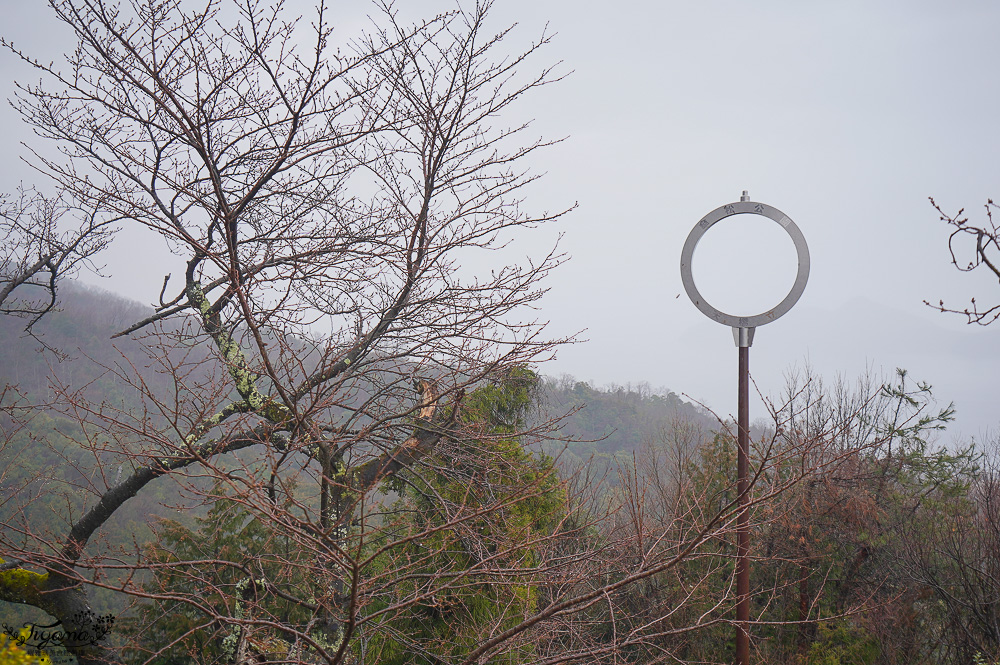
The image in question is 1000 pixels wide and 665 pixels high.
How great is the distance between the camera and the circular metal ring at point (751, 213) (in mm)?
4012

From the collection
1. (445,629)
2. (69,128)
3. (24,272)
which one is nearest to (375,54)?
(69,128)

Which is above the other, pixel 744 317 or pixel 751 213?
pixel 751 213

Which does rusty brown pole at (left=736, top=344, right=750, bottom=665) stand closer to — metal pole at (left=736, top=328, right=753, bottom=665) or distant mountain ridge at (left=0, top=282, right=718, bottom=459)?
metal pole at (left=736, top=328, right=753, bottom=665)

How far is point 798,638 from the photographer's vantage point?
9547 mm

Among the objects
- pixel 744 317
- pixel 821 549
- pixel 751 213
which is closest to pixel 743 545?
pixel 744 317

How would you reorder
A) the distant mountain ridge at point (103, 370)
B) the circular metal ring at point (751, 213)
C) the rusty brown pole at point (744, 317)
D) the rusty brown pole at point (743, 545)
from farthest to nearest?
the distant mountain ridge at point (103, 370) → the circular metal ring at point (751, 213) → the rusty brown pole at point (744, 317) → the rusty brown pole at point (743, 545)

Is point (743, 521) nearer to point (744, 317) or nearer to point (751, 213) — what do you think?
point (744, 317)

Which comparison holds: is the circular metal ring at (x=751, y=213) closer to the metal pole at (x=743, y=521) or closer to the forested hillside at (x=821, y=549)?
the metal pole at (x=743, y=521)

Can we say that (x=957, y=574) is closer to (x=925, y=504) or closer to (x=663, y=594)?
(x=925, y=504)

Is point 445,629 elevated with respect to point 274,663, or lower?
lower

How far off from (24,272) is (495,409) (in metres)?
5.80

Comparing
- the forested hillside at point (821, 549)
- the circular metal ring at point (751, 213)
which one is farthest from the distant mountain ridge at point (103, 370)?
the circular metal ring at point (751, 213)

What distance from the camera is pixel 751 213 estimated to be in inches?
162

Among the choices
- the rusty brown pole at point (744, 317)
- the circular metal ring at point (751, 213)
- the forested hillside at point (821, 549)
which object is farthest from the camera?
the forested hillside at point (821, 549)
